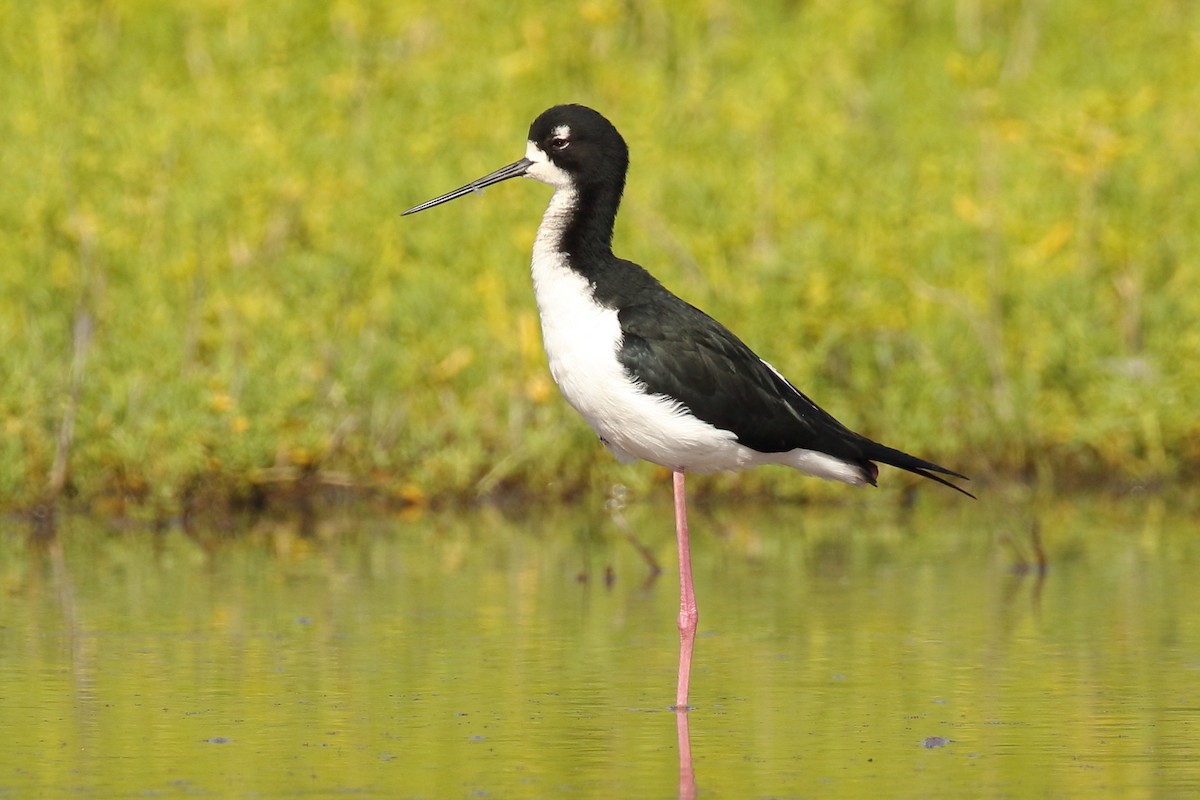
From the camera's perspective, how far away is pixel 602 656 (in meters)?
7.01

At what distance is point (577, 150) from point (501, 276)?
161 inches

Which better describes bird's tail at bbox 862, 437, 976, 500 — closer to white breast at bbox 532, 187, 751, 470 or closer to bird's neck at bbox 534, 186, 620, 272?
white breast at bbox 532, 187, 751, 470

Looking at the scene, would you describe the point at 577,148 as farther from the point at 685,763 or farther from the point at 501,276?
the point at 501,276

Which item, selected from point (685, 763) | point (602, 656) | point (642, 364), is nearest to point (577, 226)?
point (642, 364)

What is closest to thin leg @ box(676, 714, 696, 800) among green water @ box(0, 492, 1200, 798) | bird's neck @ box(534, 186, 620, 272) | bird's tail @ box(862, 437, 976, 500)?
green water @ box(0, 492, 1200, 798)

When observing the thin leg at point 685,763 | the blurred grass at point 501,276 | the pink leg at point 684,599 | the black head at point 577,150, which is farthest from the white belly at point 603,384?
the blurred grass at point 501,276

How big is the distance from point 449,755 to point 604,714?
68 centimetres

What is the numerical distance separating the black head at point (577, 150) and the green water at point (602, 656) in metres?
1.42

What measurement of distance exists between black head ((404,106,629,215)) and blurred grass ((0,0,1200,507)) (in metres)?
2.88

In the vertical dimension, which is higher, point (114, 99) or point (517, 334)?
point (114, 99)

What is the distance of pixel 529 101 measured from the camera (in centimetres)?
1451

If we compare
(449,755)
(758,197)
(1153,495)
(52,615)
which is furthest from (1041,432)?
(449,755)

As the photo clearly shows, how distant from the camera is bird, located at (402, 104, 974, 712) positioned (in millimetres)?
6668

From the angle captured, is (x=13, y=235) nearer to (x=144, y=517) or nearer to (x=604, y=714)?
(x=144, y=517)
